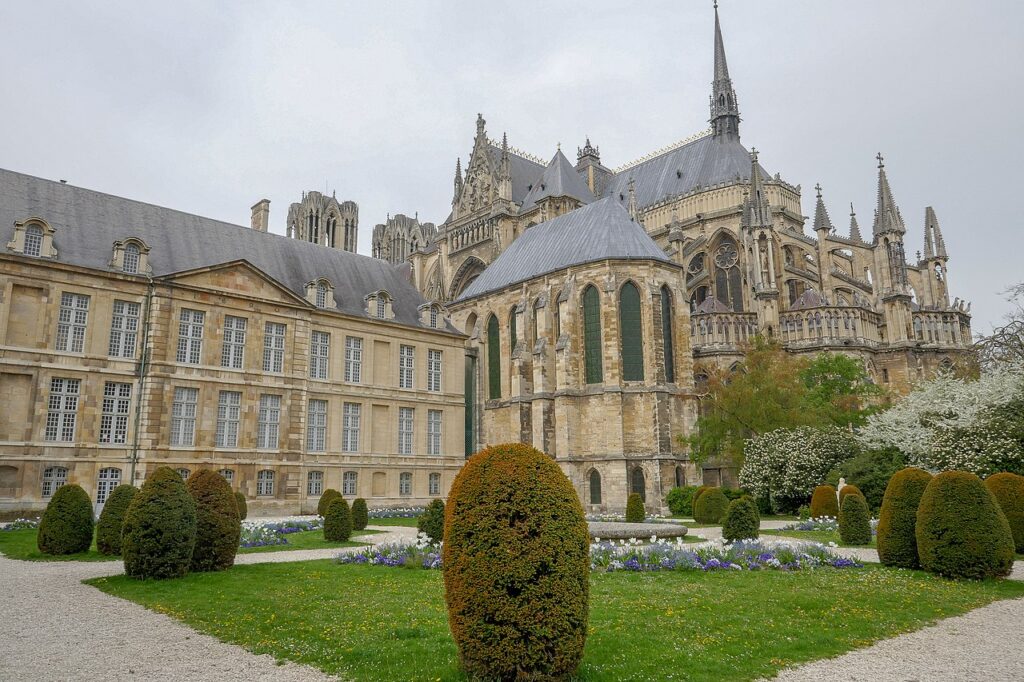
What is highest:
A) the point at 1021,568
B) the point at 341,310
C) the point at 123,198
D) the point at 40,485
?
the point at 123,198

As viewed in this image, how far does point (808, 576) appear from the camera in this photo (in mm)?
11742

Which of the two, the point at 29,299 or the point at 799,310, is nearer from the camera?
the point at 29,299

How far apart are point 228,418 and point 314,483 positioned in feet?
15.2

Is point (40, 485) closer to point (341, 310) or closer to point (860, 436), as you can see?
point (341, 310)

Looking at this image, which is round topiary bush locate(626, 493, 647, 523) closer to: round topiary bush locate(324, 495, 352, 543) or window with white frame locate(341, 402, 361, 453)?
round topiary bush locate(324, 495, 352, 543)

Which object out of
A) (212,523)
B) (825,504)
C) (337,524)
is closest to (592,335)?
(825,504)

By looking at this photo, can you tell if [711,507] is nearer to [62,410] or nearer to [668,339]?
[668,339]

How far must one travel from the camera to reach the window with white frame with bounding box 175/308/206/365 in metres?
26.6

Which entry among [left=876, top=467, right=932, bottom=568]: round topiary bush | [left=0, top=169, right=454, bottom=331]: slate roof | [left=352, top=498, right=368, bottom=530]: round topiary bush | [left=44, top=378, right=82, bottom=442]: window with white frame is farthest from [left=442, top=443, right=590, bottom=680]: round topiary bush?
[left=0, top=169, right=454, bottom=331]: slate roof

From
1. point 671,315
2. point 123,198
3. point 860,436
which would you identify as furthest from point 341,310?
point 860,436

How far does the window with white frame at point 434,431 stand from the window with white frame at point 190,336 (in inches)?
443

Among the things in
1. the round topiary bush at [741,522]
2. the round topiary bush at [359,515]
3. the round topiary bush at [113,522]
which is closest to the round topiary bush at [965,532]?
the round topiary bush at [741,522]

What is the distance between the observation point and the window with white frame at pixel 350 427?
30.9m

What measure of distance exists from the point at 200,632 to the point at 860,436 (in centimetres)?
2436
